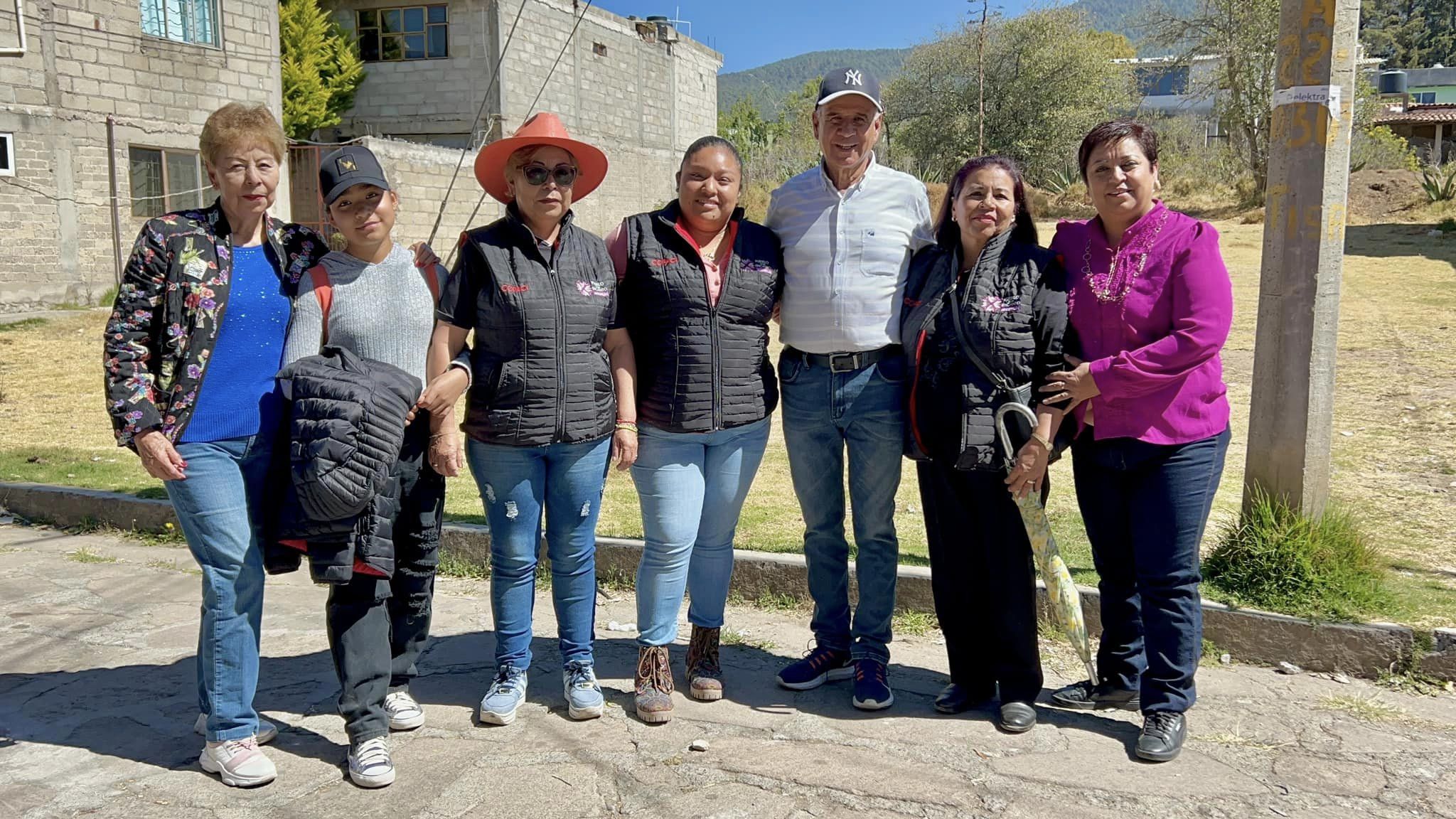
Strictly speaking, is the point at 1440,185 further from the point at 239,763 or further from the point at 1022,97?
the point at 239,763

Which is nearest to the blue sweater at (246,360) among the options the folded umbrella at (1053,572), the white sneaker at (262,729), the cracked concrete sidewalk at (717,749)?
the white sneaker at (262,729)

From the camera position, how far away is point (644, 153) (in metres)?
29.1

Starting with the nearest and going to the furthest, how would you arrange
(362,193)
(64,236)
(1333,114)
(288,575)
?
(362,193), (1333,114), (288,575), (64,236)

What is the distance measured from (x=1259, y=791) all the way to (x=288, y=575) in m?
4.46

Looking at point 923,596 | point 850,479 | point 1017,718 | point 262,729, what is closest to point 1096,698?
point 1017,718

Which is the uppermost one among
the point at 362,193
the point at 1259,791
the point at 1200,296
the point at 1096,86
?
the point at 1096,86

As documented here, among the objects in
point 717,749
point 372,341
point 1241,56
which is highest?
point 1241,56

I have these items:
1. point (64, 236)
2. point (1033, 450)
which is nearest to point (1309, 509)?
point (1033, 450)

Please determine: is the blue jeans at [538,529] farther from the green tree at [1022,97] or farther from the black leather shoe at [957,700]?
the green tree at [1022,97]

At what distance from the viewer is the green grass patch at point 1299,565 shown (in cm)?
425

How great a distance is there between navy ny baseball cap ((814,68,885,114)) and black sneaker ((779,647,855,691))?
2.01m

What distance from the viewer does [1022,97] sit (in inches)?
1454

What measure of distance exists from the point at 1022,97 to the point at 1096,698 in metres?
36.1

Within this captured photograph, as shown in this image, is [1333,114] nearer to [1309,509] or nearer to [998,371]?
[1309,509]
